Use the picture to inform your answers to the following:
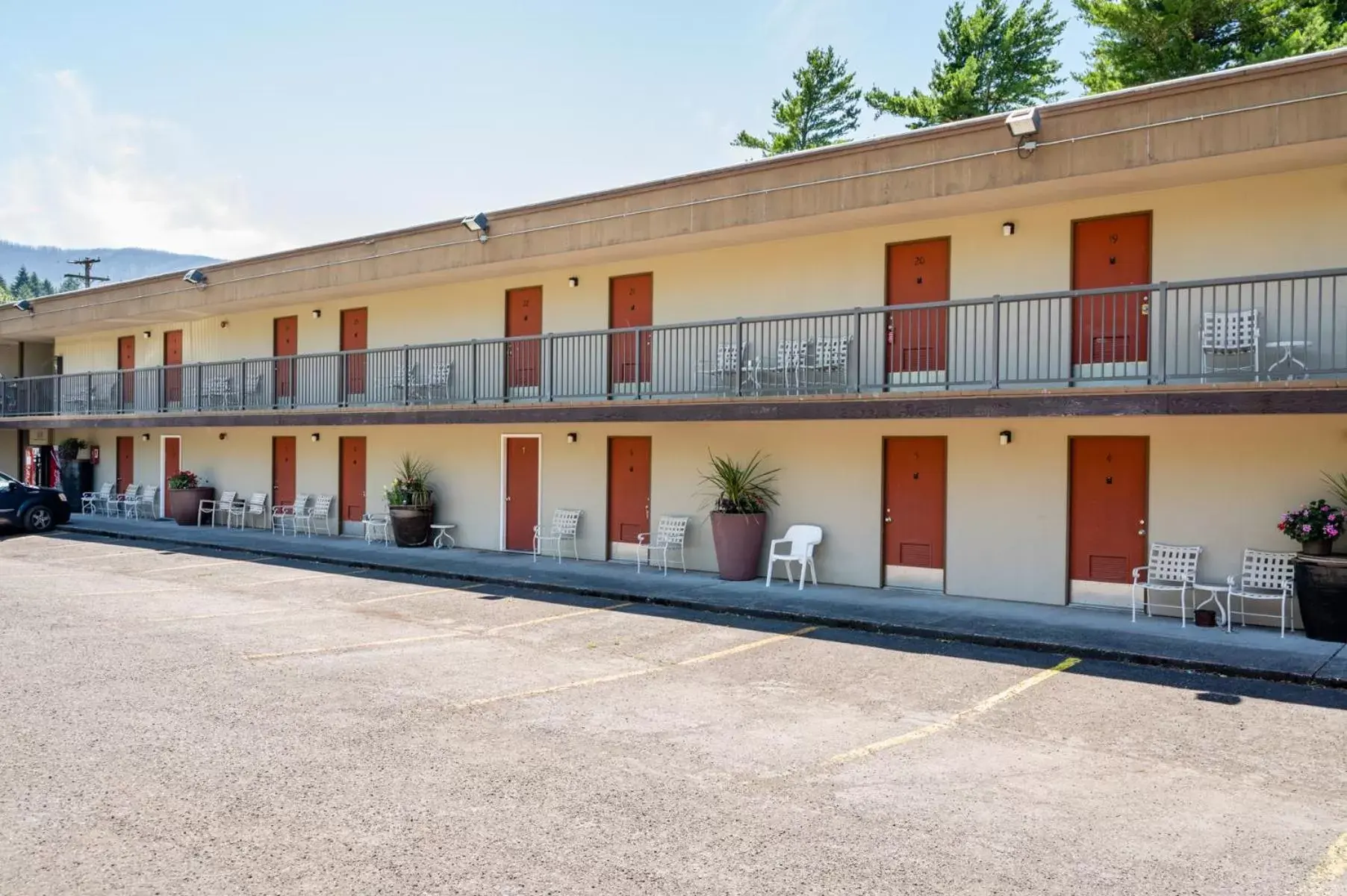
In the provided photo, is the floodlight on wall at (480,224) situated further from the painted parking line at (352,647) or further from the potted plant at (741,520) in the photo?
the painted parking line at (352,647)

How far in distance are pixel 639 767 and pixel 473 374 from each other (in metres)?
12.9

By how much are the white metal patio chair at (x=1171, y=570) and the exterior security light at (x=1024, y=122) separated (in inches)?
202

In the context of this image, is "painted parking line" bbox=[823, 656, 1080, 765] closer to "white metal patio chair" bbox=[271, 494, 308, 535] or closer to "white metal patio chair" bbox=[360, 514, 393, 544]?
"white metal patio chair" bbox=[360, 514, 393, 544]

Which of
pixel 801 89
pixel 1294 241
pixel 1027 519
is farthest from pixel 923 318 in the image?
Result: pixel 801 89

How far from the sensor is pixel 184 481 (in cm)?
2400

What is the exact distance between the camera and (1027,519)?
1270 centimetres

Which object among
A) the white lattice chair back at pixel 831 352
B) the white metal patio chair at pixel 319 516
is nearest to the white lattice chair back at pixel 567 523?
the white lattice chair back at pixel 831 352

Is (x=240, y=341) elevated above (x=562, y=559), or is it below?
above

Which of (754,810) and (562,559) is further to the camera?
(562,559)

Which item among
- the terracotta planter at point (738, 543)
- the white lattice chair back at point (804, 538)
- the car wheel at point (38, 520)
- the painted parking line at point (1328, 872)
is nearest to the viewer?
the painted parking line at point (1328, 872)

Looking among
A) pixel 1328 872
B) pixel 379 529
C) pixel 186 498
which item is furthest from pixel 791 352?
pixel 186 498

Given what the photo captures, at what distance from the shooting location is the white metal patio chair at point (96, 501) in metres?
26.9

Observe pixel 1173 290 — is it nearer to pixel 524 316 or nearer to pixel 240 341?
pixel 524 316

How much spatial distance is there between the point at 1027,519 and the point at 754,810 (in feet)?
27.7
